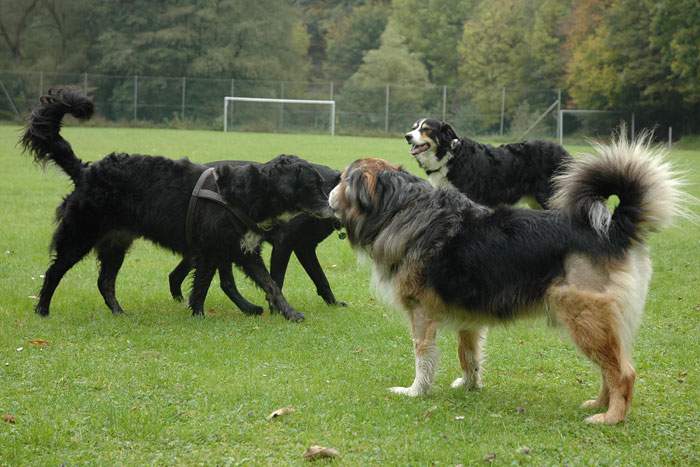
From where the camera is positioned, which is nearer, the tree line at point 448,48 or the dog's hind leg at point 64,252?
the dog's hind leg at point 64,252

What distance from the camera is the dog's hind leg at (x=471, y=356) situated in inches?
241

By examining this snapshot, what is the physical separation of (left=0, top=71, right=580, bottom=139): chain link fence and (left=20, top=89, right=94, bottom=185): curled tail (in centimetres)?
3893

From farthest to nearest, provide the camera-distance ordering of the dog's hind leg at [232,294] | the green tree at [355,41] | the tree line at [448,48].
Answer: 1. the green tree at [355,41]
2. the tree line at [448,48]
3. the dog's hind leg at [232,294]

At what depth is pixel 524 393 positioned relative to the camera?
6.08 m

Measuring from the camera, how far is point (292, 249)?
356 inches

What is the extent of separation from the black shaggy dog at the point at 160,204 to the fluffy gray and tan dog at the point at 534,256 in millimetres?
2252

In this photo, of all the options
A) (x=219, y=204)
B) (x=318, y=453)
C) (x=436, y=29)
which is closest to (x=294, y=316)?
(x=219, y=204)

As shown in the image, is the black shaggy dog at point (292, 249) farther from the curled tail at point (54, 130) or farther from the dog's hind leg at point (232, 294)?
the curled tail at point (54, 130)

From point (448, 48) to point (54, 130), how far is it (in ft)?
200

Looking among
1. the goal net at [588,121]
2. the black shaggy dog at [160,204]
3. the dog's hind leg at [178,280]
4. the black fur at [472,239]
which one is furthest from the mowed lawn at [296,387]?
the goal net at [588,121]

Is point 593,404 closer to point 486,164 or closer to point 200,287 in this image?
point 200,287

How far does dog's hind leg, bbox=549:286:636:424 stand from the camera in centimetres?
520

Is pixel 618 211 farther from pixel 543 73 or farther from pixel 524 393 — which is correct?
pixel 543 73

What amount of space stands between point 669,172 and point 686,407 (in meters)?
1.60
